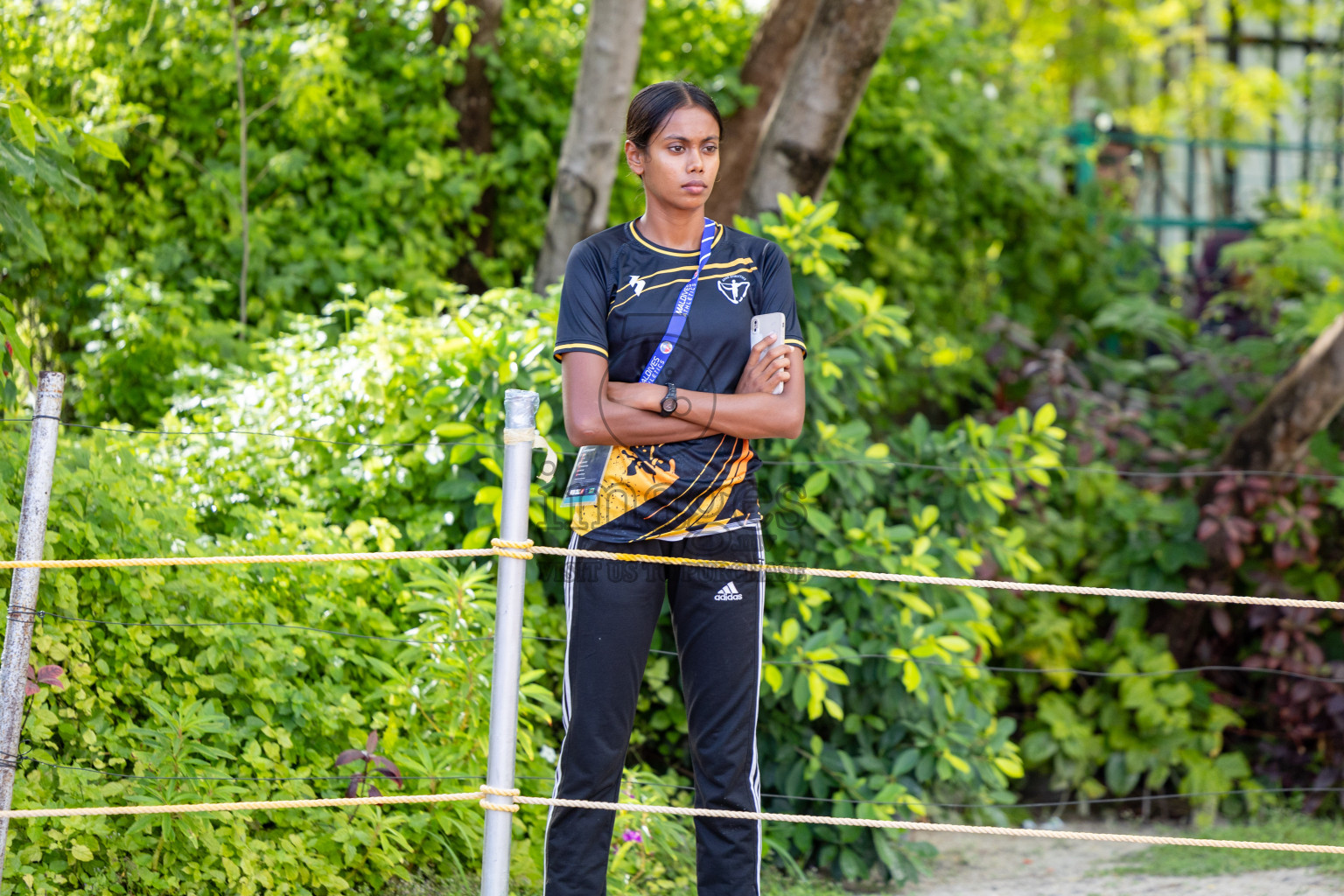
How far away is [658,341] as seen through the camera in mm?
2414

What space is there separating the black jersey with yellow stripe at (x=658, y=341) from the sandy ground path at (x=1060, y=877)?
1841 millimetres

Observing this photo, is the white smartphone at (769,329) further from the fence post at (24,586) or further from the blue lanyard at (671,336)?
the fence post at (24,586)

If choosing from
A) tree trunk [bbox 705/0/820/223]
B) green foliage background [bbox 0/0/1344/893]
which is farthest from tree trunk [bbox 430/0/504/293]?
tree trunk [bbox 705/0/820/223]

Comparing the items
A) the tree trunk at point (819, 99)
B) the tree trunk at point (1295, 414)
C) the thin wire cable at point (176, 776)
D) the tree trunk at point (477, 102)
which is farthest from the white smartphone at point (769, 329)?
the tree trunk at point (477, 102)

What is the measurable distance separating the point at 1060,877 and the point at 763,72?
3.70 meters

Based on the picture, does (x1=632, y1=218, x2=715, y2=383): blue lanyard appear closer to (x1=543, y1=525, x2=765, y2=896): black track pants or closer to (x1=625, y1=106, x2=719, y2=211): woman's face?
(x1=625, y1=106, x2=719, y2=211): woman's face

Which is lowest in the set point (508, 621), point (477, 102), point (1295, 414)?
point (508, 621)

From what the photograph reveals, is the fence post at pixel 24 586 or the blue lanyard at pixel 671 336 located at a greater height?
the blue lanyard at pixel 671 336

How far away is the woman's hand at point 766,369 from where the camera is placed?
2.40m

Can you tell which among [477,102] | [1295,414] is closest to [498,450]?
[477,102]

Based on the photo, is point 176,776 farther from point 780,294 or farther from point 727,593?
point 780,294

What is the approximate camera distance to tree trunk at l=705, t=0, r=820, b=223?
5.43 meters

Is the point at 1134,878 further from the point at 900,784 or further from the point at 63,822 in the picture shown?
the point at 63,822

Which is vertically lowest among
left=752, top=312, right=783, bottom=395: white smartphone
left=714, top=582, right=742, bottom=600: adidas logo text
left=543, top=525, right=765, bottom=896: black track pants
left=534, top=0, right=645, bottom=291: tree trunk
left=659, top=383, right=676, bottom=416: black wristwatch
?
left=543, top=525, right=765, bottom=896: black track pants
